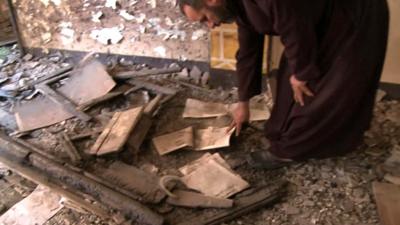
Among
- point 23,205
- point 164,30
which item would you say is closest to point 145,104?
point 164,30

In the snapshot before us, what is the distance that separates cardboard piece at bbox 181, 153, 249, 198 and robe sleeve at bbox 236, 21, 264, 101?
1.33 feet

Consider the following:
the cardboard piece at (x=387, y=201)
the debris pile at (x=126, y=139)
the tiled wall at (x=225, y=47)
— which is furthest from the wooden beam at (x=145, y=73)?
the cardboard piece at (x=387, y=201)

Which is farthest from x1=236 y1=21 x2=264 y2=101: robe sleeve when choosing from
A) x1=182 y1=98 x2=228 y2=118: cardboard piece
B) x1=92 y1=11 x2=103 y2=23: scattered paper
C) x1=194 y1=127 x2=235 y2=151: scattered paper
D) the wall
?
x1=92 y1=11 x2=103 y2=23: scattered paper

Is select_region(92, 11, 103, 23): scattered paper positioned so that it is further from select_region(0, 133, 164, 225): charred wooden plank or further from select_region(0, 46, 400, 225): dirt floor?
select_region(0, 133, 164, 225): charred wooden plank

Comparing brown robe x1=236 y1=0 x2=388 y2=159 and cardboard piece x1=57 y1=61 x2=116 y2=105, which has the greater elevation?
brown robe x1=236 y1=0 x2=388 y2=159

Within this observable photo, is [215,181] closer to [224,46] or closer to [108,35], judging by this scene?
[224,46]

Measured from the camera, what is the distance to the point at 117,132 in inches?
94.0

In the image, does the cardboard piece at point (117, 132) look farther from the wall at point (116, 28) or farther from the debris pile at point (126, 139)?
the wall at point (116, 28)

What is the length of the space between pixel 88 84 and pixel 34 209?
1.11 m

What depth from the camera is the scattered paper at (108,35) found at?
313 cm

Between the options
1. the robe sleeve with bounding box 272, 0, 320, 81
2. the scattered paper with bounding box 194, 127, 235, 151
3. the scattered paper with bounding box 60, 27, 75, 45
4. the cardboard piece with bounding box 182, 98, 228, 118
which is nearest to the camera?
the robe sleeve with bounding box 272, 0, 320, 81

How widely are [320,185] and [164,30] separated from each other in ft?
5.13

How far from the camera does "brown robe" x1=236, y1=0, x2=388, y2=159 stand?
5.04 ft

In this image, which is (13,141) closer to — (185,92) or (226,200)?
(185,92)
